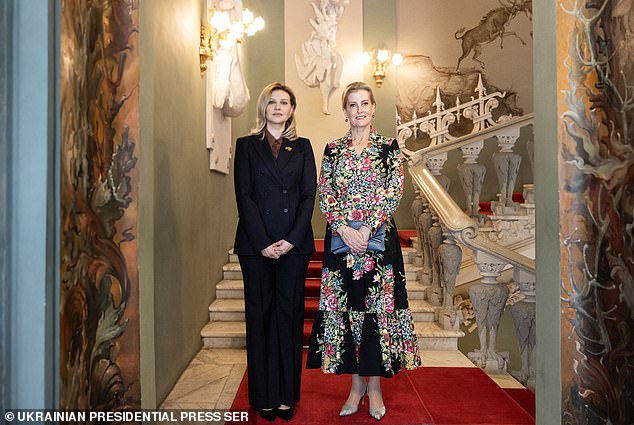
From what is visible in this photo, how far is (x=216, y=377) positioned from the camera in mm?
3664

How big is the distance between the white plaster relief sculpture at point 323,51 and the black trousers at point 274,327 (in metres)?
4.50

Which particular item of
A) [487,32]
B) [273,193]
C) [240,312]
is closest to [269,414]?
[273,193]

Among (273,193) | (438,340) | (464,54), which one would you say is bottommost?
(438,340)

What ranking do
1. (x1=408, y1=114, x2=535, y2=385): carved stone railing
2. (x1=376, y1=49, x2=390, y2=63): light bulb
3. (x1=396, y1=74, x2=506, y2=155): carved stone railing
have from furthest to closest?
(x1=376, y1=49, x2=390, y2=63): light bulb
(x1=396, y1=74, x2=506, y2=155): carved stone railing
(x1=408, y1=114, x2=535, y2=385): carved stone railing

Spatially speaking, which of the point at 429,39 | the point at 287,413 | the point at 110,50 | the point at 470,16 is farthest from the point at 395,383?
the point at 470,16

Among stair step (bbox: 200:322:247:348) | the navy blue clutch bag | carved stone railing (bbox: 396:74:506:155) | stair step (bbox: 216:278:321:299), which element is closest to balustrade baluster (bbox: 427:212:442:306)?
stair step (bbox: 216:278:321:299)

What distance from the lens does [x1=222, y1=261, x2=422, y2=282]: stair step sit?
534cm

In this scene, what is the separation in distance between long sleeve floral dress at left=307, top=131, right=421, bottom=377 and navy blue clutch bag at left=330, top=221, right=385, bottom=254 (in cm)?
4

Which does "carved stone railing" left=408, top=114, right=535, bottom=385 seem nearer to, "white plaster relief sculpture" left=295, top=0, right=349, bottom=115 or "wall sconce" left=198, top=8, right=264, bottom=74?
"wall sconce" left=198, top=8, right=264, bottom=74

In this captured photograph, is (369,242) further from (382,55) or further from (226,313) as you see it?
(382,55)

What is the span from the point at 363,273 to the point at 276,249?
52 cm

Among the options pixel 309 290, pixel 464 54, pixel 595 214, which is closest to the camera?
pixel 595 214

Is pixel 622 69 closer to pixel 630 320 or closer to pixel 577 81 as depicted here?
pixel 577 81

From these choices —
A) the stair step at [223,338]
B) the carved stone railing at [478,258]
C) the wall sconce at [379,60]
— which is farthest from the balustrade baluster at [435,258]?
the wall sconce at [379,60]
